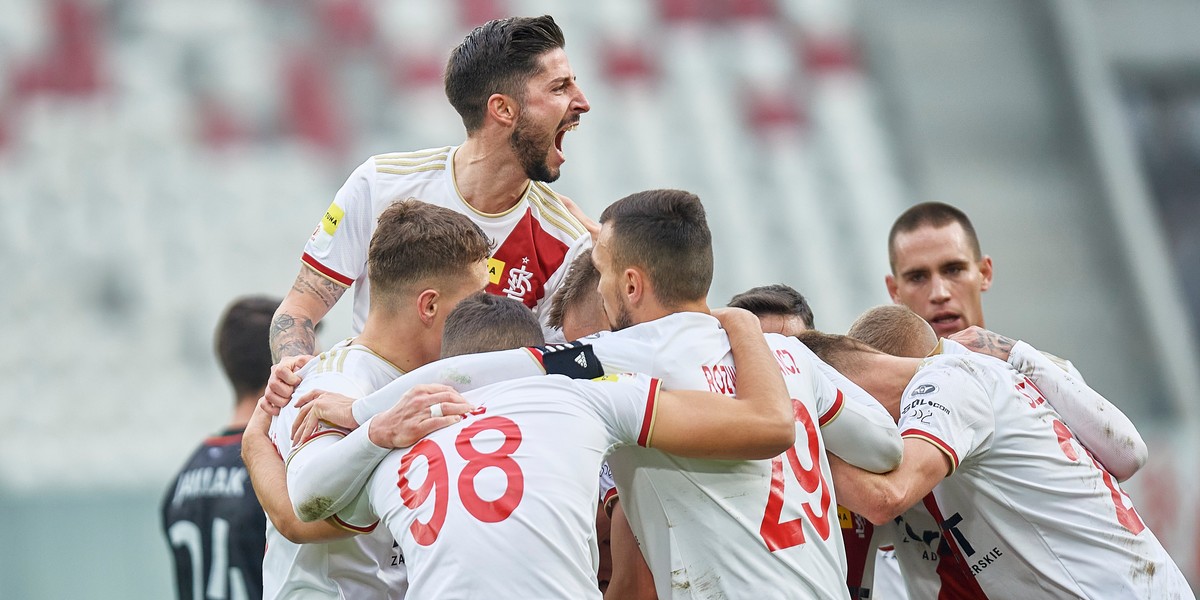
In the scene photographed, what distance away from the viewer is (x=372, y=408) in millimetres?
3352

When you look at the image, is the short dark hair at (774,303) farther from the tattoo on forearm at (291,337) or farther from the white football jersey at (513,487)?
the tattoo on forearm at (291,337)

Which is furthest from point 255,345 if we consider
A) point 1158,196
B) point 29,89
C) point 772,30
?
point 1158,196

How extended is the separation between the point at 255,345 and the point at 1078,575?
157 inches

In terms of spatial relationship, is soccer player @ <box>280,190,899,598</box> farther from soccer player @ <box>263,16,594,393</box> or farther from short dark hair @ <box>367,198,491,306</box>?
soccer player @ <box>263,16,594,393</box>

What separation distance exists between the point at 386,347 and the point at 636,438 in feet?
3.18

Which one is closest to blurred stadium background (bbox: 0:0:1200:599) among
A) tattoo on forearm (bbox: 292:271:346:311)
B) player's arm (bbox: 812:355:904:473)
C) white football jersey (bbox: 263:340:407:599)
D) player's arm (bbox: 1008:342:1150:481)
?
tattoo on forearm (bbox: 292:271:346:311)

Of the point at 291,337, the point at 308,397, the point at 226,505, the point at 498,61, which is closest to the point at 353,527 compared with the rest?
the point at 308,397

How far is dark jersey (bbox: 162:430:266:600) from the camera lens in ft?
19.7

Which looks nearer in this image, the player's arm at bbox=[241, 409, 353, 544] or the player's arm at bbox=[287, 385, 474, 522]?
the player's arm at bbox=[287, 385, 474, 522]

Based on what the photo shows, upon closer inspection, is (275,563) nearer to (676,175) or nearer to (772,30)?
(676,175)

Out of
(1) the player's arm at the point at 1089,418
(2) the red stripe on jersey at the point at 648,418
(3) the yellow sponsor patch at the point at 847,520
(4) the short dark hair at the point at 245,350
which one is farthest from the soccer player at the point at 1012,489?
(4) the short dark hair at the point at 245,350

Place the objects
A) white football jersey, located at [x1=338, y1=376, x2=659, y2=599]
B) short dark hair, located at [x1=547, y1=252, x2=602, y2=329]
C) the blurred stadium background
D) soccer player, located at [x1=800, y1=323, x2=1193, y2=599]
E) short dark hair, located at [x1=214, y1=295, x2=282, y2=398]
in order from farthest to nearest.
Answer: the blurred stadium background
short dark hair, located at [x1=214, y1=295, x2=282, y2=398]
short dark hair, located at [x1=547, y1=252, x2=602, y2=329]
soccer player, located at [x1=800, y1=323, x2=1193, y2=599]
white football jersey, located at [x1=338, y1=376, x2=659, y2=599]

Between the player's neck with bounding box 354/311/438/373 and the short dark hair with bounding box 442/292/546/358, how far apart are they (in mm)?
285

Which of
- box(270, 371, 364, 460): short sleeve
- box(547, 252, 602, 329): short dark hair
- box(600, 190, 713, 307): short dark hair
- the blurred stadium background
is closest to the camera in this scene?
box(600, 190, 713, 307): short dark hair
